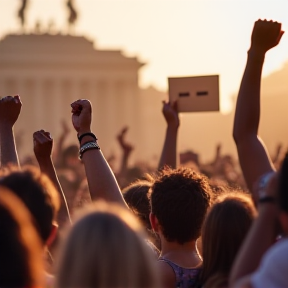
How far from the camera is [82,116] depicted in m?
5.09

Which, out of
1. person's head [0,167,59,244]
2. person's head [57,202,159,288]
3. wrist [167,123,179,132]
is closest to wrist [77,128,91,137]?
person's head [0,167,59,244]

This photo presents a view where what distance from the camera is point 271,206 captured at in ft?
11.5

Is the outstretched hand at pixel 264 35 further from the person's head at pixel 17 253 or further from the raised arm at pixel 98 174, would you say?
the person's head at pixel 17 253

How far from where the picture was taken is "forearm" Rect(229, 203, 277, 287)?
346cm

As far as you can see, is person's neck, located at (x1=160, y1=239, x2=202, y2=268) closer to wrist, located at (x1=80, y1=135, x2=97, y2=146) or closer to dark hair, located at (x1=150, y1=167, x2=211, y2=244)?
dark hair, located at (x1=150, y1=167, x2=211, y2=244)

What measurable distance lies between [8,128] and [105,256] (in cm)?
258

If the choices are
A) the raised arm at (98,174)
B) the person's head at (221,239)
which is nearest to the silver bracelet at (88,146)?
the raised arm at (98,174)

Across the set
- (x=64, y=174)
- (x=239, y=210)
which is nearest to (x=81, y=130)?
(x=239, y=210)

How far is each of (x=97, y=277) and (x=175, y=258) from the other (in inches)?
63.9

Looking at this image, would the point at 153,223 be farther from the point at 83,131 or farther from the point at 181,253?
the point at 83,131

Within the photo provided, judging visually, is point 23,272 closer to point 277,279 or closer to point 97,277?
point 97,277

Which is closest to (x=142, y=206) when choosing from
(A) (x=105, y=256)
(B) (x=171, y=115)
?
(B) (x=171, y=115)

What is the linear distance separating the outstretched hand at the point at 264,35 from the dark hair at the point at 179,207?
0.62 metres

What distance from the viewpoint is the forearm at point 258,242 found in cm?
346
